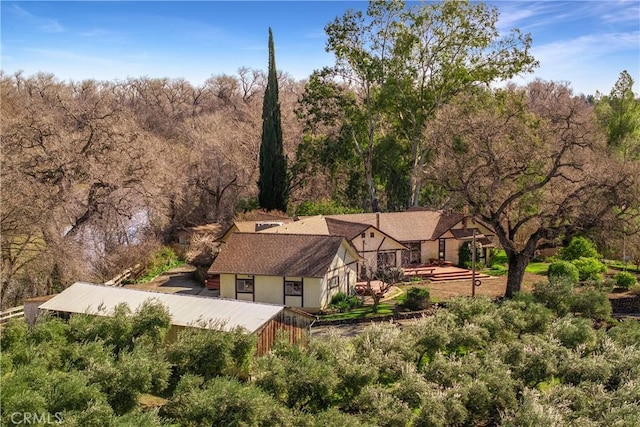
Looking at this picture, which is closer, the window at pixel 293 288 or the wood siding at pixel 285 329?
the wood siding at pixel 285 329

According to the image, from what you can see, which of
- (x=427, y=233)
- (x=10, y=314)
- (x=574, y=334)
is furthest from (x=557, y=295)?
(x=10, y=314)

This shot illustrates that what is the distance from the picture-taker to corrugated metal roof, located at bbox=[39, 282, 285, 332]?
20.8 m

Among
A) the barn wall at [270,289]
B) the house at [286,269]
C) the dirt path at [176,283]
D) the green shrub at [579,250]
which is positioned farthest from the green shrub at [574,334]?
the dirt path at [176,283]

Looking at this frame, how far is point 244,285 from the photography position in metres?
31.0

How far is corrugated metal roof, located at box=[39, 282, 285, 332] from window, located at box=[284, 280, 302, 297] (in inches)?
294

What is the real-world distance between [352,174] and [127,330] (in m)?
37.8

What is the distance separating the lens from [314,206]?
4875cm

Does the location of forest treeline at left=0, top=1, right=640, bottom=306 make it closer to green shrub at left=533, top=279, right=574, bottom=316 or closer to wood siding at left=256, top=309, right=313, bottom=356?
green shrub at left=533, top=279, right=574, bottom=316

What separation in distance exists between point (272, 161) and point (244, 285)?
1912 cm

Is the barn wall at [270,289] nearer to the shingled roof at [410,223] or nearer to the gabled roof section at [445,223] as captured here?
the shingled roof at [410,223]

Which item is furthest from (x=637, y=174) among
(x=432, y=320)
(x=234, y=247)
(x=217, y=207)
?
(x=217, y=207)

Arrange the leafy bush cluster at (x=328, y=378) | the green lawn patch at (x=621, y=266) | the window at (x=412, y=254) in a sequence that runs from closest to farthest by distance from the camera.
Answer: the leafy bush cluster at (x=328, y=378) → the window at (x=412, y=254) → the green lawn patch at (x=621, y=266)

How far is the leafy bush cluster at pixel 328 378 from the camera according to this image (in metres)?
14.2

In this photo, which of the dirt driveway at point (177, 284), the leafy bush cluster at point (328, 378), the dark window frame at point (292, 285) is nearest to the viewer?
the leafy bush cluster at point (328, 378)
